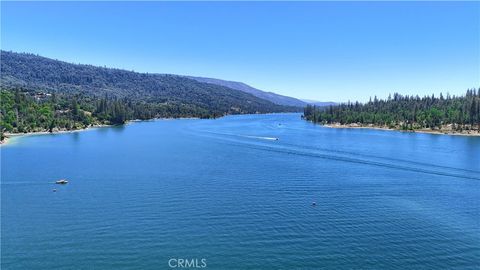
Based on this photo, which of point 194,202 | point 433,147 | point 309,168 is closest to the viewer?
point 194,202

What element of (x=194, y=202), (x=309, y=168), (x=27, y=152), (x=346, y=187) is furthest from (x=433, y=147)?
(x=27, y=152)

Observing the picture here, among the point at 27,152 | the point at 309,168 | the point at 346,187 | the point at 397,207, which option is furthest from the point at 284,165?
the point at 27,152

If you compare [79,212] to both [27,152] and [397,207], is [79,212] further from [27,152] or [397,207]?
[27,152]

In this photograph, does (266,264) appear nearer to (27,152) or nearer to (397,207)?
(397,207)

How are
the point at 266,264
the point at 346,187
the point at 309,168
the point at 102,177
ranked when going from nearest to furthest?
the point at 266,264, the point at 346,187, the point at 102,177, the point at 309,168

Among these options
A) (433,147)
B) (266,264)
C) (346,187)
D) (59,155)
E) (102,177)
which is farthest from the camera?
(433,147)

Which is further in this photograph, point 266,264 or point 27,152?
point 27,152
